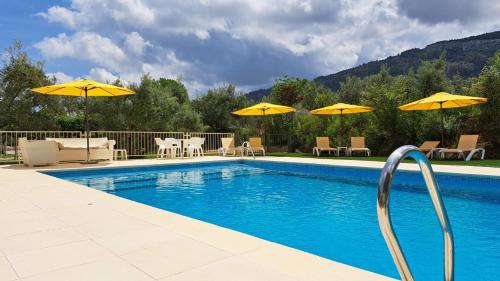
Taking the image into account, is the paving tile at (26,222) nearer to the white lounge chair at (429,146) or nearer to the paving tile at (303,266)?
the paving tile at (303,266)

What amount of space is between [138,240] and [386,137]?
39.7 ft

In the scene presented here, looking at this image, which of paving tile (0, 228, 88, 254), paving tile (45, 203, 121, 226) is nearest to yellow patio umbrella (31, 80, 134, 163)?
paving tile (45, 203, 121, 226)

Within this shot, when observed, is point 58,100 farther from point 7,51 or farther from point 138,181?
point 138,181

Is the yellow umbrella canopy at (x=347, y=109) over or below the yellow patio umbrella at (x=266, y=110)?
below

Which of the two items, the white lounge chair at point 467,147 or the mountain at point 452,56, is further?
the mountain at point 452,56

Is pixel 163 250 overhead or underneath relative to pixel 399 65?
→ underneath

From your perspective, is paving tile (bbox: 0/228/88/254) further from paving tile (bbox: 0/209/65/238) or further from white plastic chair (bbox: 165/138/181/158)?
white plastic chair (bbox: 165/138/181/158)

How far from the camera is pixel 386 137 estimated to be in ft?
43.2

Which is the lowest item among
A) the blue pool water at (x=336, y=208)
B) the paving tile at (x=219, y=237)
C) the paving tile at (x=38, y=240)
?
the blue pool water at (x=336, y=208)

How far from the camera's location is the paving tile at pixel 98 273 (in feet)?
6.70

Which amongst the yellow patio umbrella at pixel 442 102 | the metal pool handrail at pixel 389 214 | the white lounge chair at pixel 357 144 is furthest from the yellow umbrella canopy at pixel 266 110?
the metal pool handrail at pixel 389 214

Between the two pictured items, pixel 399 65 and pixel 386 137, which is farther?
pixel 399 65

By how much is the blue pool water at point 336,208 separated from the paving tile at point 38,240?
1.89 metres

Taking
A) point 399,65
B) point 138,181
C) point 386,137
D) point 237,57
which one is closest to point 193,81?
point 237,57
